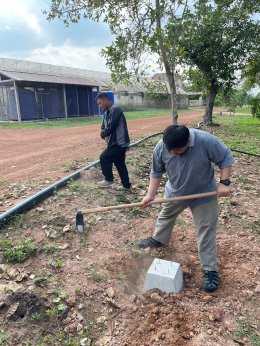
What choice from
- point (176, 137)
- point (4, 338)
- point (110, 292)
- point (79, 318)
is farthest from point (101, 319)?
point (176, 137)

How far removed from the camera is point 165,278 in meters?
3.25

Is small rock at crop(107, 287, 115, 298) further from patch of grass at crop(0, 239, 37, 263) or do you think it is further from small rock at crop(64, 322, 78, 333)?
patch of grass at crop(0, 239, 37, 263)

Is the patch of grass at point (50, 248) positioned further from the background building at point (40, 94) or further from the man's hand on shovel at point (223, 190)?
the background building at point (40, 94)

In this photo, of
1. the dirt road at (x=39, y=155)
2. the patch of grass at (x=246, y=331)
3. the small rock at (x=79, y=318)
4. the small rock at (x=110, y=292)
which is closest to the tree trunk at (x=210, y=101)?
the dirt road at (x=39, y=155)

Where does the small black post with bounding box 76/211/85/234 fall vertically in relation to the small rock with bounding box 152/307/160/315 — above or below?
above

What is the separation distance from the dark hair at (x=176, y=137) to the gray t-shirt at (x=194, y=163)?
0.64 ft

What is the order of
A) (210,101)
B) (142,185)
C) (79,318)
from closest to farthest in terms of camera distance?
1. (79,318)
2. (142,185)
3. (210,101)

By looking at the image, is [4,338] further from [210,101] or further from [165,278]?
[210,101]

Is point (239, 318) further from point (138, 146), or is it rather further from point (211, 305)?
point (138, 146)

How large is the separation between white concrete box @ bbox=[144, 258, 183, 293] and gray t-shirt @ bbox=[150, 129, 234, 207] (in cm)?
71

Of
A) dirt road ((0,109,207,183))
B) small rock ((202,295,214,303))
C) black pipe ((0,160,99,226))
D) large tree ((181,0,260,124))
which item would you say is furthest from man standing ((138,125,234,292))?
large tree ((181,0,260,124))

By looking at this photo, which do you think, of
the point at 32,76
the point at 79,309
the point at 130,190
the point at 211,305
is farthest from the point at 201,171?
the point at 32,76

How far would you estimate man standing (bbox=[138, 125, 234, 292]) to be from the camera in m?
3.16

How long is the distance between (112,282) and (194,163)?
60.1 inches
